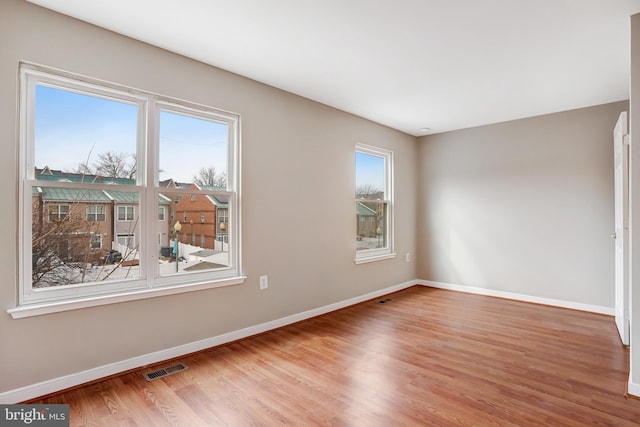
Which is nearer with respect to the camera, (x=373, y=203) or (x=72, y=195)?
(x=72, y=195)

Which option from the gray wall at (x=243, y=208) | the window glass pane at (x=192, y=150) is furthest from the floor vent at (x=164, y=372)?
the window glass pane at (x=192, y=150)

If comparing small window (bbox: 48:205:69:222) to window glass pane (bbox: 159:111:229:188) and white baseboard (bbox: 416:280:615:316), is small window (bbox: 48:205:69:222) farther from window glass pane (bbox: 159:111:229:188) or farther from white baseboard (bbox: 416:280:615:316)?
white baseboard (bbox: 416:280:615:316)

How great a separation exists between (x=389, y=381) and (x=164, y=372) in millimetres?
1683

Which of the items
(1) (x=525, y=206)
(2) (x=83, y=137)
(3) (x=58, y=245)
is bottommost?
(3) (x=58, y=245)

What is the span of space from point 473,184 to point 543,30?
291 cm

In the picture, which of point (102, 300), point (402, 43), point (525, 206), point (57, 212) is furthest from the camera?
point (525, 206)

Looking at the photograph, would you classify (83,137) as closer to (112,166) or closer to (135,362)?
(112,166)

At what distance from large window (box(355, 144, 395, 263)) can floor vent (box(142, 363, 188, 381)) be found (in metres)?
2.57

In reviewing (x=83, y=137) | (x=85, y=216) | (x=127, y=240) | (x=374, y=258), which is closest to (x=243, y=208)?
(x=127, y=240)

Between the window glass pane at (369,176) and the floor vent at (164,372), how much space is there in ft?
9.95

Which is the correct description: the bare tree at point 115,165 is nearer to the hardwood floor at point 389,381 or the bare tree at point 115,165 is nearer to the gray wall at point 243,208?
the gray wall at point 243,208

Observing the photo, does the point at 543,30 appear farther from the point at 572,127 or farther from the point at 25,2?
the point at 25,2

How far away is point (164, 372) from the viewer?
252 centimetres

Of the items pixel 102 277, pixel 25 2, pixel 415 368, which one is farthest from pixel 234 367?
pixel 25 2
